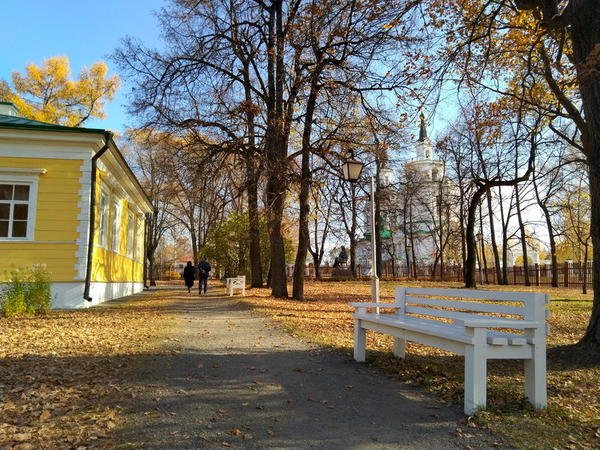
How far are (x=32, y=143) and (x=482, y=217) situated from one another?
3951 cm

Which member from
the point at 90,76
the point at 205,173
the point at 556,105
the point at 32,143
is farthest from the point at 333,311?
the point at 90,76

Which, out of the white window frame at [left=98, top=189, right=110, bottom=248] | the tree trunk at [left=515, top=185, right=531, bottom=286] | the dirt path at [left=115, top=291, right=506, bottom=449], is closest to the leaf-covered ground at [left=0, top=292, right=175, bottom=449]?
the dirt path at [left=115, top=291, right=506, bottom=449]

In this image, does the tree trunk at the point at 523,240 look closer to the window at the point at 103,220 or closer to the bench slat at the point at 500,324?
the window at the point at 103,220

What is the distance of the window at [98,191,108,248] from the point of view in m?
16.9

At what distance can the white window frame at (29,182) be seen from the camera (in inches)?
583

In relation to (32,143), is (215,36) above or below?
above

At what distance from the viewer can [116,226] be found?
20422mm

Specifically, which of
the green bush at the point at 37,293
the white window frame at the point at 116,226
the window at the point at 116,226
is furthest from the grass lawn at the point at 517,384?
the window at the point at 116,226

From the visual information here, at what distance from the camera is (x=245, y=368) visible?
21.2 feet

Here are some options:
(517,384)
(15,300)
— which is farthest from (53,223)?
(517,384)

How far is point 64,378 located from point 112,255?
46.6ft

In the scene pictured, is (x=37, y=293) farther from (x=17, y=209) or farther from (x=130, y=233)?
(x=130, y=233)

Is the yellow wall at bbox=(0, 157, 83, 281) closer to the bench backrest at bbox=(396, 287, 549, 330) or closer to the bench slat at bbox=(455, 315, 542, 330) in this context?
the bench backrest at bbox=(396, 287, 549, 330)

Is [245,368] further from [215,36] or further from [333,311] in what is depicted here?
[215,36]
